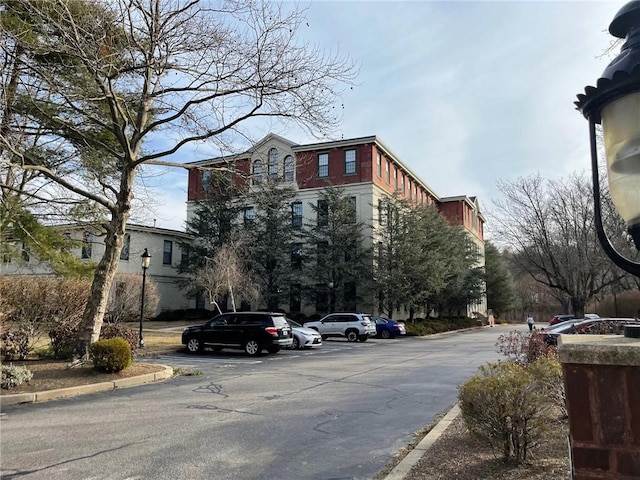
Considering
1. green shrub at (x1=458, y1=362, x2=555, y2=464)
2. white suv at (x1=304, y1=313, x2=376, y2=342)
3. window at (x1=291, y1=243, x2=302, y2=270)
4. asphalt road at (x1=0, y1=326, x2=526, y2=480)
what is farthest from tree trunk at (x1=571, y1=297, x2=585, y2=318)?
green shrub at (x1=458, y1=362, x2=555, y2=464)

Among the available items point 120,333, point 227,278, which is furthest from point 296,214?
point 120,333

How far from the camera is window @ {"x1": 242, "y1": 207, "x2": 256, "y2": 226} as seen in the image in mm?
41581

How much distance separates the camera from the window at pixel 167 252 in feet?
150

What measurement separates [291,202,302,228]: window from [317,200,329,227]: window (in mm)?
2597

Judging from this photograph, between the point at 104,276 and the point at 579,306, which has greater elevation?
the point at 104,276

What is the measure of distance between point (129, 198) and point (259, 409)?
764 centimetres

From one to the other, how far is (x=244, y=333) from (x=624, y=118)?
18230 mm

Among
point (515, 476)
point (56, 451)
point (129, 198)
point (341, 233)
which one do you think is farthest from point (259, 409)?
point (341, 233)

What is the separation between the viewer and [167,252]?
46156 millimetres

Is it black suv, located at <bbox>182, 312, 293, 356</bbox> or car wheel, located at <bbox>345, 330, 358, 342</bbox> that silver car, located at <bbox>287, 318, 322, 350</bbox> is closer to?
black suv, located at <bbox>182, 312, 293, 356</bbox>

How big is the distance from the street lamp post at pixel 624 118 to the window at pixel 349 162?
39430 mm

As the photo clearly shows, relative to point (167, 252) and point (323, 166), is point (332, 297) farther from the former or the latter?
point (167, 252)

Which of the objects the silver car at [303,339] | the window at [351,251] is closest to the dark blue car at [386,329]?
the window at [351,251]

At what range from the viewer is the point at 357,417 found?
27.1 ft
